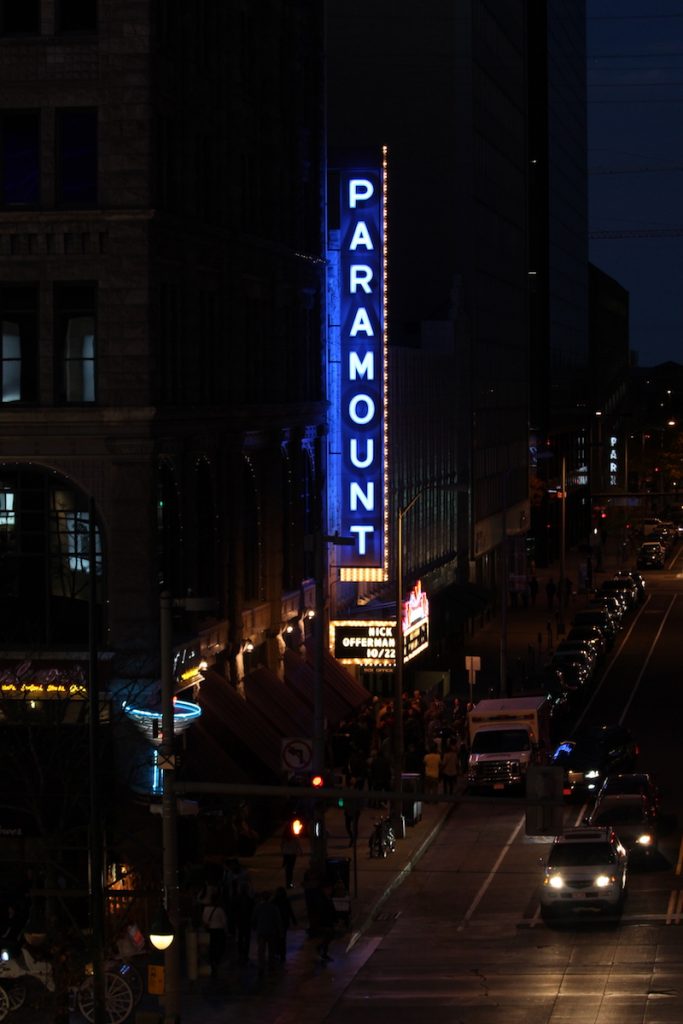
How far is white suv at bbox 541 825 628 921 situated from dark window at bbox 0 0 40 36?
20.1m

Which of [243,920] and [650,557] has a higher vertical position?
[650,557]

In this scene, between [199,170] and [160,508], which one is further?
[199,170]

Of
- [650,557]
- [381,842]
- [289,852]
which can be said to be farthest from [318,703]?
[650,557]

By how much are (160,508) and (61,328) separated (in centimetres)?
433

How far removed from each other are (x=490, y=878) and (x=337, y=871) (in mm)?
4954

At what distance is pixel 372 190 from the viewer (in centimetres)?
6372

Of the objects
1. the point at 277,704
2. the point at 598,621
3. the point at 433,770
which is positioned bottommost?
the point at 433,770

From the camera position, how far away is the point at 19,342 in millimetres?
44000

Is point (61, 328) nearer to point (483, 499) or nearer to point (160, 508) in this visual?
point (160, 508)

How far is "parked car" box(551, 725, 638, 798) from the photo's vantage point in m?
53.8

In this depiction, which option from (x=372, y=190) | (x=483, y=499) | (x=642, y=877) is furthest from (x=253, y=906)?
(x=483, y=499)

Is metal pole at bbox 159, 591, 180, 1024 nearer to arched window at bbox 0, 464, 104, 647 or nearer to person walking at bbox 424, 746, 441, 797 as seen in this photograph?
arched window at bbox 0, 464, 104, 647

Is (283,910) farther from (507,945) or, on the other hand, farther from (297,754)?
(507,945)

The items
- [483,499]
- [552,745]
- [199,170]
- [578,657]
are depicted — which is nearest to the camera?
[199,170]
